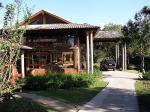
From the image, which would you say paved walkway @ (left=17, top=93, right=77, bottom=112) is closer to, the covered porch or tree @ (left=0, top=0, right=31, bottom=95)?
tree @ (left=0, top=0, right=31, bottom=95)

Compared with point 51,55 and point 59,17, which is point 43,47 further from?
point 59,17

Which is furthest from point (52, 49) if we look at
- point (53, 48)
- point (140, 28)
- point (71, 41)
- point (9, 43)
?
point (9, 43)

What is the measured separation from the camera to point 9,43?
31.1 feet

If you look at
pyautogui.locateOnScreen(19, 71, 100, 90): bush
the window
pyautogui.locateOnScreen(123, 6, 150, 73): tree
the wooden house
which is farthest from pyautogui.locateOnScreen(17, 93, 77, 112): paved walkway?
pyautogui.locateOnScreen(123, 6, 150, 73): tree

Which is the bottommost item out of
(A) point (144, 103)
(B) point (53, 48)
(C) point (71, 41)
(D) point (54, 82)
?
(A) point (144, 103)

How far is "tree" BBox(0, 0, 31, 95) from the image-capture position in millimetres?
9484

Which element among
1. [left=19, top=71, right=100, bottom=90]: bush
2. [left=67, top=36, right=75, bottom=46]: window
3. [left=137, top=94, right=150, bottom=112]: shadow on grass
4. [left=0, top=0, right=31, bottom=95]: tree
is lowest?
[left=137, top=94, right=150, bottom=112]: shadow on grass

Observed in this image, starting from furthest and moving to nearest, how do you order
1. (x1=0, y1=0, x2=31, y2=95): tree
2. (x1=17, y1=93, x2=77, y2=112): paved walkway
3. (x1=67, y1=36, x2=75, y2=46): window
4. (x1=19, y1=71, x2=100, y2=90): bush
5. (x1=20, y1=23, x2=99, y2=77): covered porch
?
(x1=67, y1=36, x2=75, y2=46): window < (x1=20, y1=23, x2=99, y2=77): covered porch < (x1=19, y1=71, x2=100, y2=90): bush < (x1=17, y1=93, x2=77, y2=112): paved walkway < (x1=0, y1=0, x2=31, y2=95): tree

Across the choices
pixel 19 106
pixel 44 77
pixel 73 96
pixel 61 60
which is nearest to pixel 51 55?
pixel 61 60

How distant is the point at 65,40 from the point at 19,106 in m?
27.2

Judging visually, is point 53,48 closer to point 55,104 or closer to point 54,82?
point 54,82

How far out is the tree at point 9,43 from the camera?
9.48 m

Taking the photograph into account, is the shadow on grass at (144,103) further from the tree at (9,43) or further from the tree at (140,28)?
the tree at (140,28)

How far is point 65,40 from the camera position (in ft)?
130
